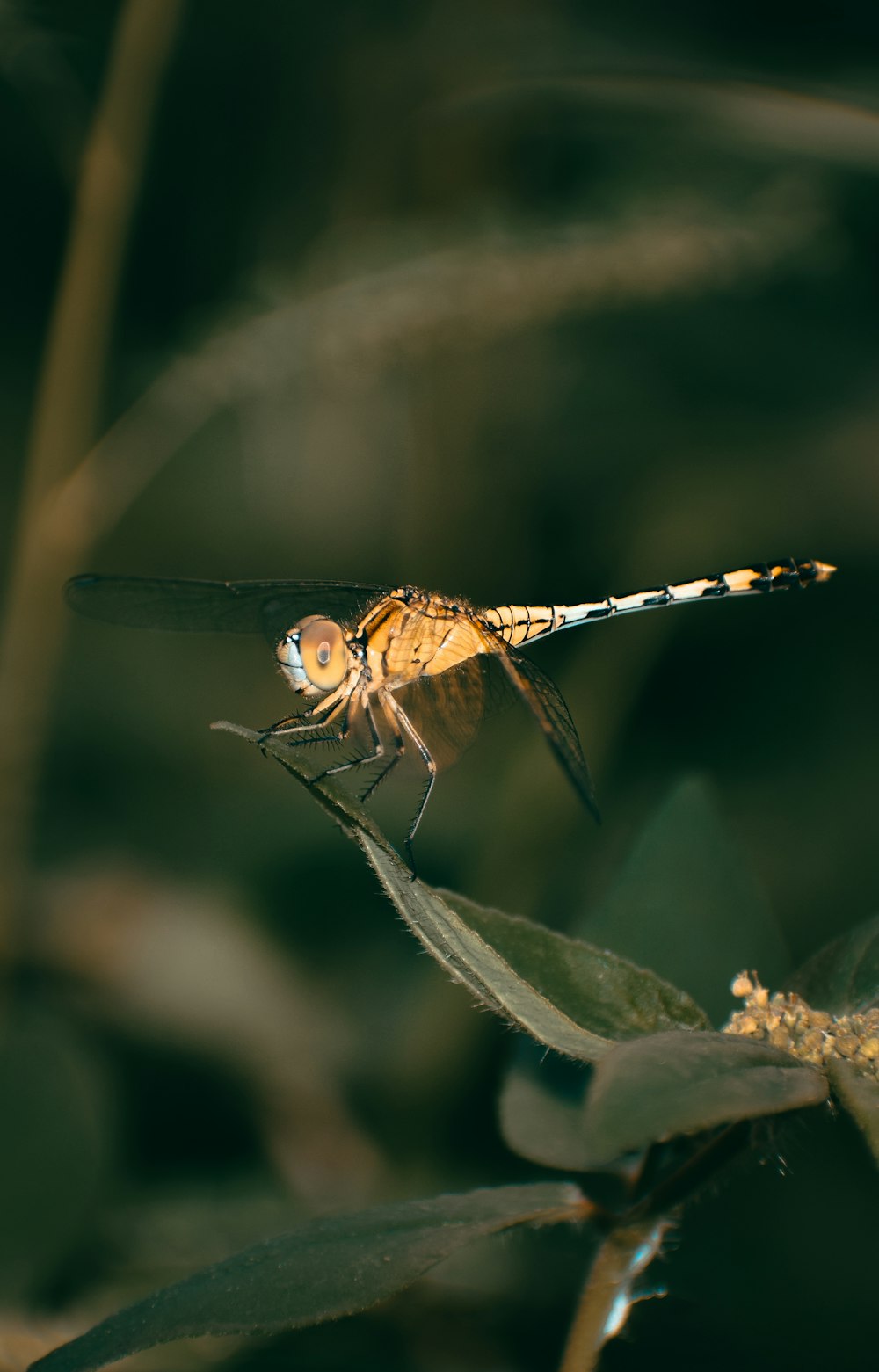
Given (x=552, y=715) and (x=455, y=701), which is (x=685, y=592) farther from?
(x=552, y=715)

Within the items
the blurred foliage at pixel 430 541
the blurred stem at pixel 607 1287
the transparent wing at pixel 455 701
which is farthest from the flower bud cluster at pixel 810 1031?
the transparent wing at pixel 455 701

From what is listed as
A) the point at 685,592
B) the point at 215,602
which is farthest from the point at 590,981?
the point at 685,592

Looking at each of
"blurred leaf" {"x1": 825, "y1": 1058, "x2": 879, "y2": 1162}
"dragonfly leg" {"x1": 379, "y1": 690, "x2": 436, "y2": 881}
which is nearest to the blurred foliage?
"dragonfly leg" {"x1": 379, "y1": 690, "x2": 436, "y2": 881}

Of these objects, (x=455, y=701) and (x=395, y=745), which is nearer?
(x=395, y=745)

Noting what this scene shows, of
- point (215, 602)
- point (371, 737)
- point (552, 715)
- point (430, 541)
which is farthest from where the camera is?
point (430, 541)

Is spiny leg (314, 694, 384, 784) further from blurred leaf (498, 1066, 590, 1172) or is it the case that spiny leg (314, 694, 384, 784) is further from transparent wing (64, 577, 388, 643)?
blurred leaf (498, 1066, 590, 1172)

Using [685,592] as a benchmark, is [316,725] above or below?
above

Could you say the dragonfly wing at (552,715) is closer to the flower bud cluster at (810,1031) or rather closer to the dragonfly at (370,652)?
the dragonfly at (370,652)

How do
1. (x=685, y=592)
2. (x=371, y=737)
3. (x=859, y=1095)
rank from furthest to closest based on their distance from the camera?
1. (x=685, y=592)
2. (x=371, y=737)
3. (x=859, y=1095)
